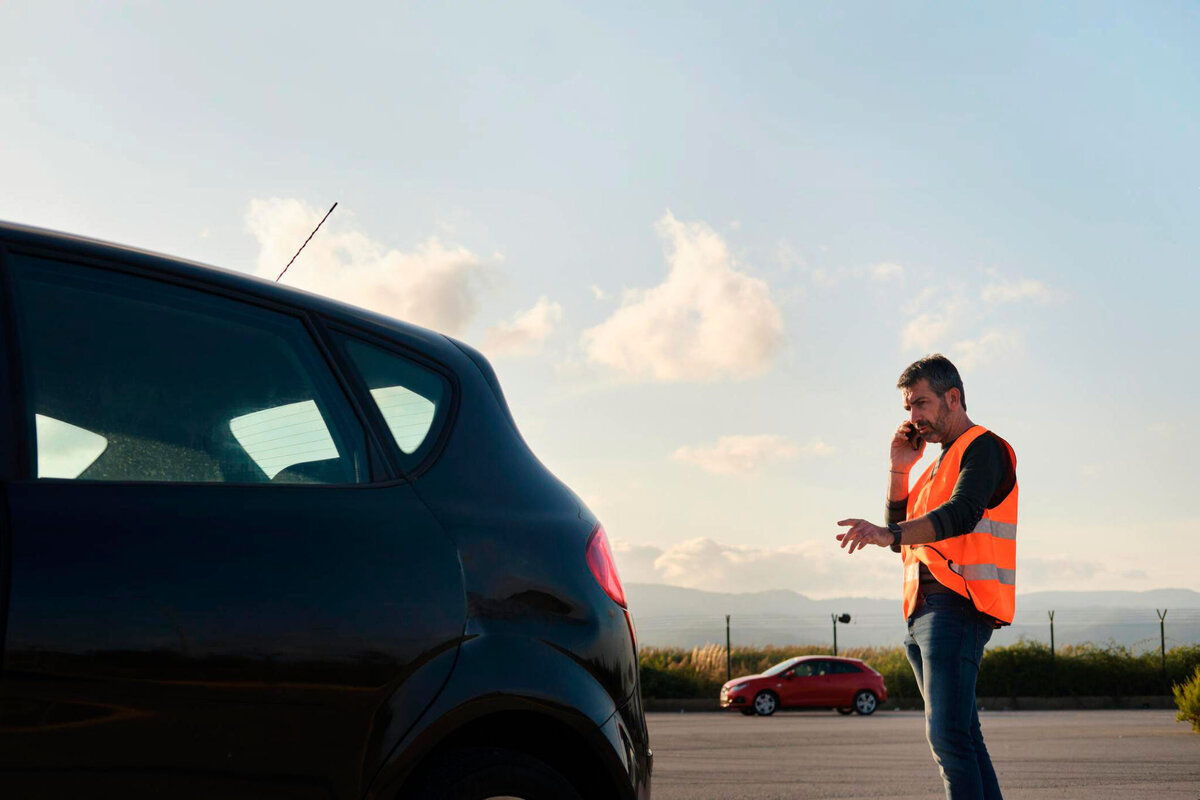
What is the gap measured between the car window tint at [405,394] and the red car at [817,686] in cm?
2369

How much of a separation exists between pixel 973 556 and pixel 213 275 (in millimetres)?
3077

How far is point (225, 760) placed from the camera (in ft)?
7.61

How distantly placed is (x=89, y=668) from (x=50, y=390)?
0.57m

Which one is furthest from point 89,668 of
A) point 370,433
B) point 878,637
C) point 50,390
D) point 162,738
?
point 878,637

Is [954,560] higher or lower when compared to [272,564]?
higher

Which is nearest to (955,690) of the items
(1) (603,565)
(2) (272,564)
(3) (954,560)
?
(3) (954,560)

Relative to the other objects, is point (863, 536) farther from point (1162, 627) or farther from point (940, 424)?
point (1162, 627)

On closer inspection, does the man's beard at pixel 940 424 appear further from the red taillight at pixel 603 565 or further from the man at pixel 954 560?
the red taillight at pixel 603 565

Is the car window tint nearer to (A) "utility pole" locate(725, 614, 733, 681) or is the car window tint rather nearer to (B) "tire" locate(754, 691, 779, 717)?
(B) "tire" locate(754, 691, 779, 717)

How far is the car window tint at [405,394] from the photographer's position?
2871 mm

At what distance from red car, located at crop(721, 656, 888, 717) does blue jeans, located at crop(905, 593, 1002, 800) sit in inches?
851

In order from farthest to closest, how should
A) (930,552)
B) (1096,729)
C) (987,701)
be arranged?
(987,701) → (1096,729) → (930,552)

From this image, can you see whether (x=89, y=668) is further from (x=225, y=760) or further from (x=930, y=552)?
(x=930, y=552)

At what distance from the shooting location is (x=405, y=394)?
298 cm
